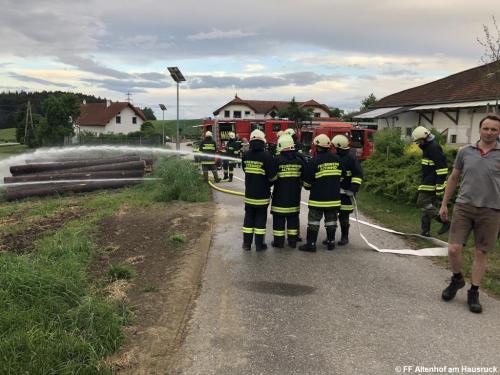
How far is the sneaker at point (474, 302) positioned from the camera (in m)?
3.94

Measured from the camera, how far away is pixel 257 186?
19.1 ft

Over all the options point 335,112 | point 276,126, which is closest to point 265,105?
point 335,112

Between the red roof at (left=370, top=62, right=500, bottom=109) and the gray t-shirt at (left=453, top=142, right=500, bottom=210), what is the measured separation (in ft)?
48.4

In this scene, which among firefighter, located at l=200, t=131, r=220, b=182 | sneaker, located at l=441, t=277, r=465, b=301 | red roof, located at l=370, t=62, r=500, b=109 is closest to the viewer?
sneaker, located at l=441, t=277, r=465, b=301

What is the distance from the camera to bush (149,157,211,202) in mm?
10047

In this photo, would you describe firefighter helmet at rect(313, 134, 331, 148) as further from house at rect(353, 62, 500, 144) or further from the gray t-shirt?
house at rect(353, 62, 500, 144)

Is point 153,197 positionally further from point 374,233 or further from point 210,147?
point 374,233

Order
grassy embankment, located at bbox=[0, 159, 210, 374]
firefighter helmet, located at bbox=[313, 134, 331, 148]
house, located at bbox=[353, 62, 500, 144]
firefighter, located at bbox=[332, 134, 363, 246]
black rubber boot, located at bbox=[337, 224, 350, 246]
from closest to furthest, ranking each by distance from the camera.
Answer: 1. grassy embankment, located at bbox=[0, 159, 210, 374]
2. firefighter helmet, located at bbox=[313, 134, 331, 148]
3. firefighter, located at bbox=[332, 134, 363, 246]
4. black rubber boot, located at bbox=[337, 224, 350, 246]
5. house, located at bbox=[353, 62, 500, 144]

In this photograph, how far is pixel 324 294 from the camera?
4.34 metres

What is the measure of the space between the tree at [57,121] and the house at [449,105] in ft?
103

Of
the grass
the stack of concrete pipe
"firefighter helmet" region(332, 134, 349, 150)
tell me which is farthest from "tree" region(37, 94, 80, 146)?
"firefighter helmet" region(332, 134, 349, 150)

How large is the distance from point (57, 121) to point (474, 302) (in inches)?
1888

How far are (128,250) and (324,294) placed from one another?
10.1 ft

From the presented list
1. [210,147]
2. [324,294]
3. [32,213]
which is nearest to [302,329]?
[324,294]
